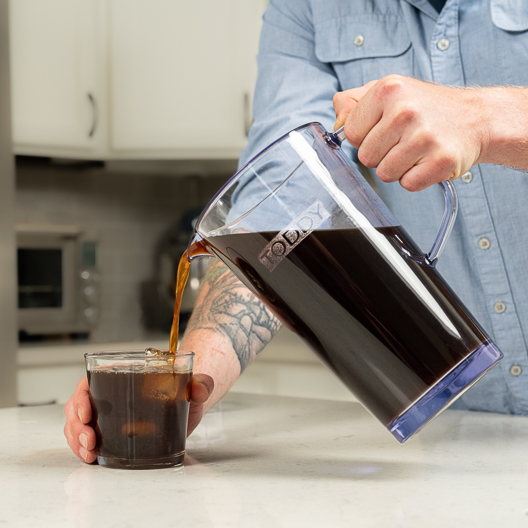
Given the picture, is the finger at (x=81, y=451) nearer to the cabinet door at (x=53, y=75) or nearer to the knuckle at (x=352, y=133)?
the knuckle at (x=352, y=133)

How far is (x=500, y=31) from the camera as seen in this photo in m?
0.97

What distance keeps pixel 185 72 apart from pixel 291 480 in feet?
7.59

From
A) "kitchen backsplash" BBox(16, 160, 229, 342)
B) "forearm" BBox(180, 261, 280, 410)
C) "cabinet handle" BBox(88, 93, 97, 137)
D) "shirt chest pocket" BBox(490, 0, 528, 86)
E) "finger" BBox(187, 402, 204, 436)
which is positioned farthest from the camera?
"kitchen backsplash" BBox(16, 160, 229, 342)

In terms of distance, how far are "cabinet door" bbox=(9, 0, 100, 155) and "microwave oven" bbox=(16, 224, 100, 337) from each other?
328mm

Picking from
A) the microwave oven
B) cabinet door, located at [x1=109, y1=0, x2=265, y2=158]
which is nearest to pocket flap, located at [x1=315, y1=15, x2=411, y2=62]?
cabinet door, located at [x1=109, y1=0, x2=265, y2=158]

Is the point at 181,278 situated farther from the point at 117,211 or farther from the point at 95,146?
the point at 117,211

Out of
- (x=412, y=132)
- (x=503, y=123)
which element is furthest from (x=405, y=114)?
(x=503, y=123)

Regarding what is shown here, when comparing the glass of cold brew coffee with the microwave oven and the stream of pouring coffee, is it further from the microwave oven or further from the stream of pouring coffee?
the microwave oven

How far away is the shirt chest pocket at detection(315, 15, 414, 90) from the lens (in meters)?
1.05

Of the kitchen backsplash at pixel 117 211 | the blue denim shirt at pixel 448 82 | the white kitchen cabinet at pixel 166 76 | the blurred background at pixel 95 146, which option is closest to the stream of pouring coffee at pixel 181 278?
the blue denim shirt at pixel 448 82

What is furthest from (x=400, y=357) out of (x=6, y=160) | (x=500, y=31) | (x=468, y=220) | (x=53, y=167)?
(x=53, y=167)

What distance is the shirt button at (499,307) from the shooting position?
0.99m

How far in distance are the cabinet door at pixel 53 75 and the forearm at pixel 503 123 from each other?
216 cm

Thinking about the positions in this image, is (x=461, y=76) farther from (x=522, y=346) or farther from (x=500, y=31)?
(x=522, y=346)
